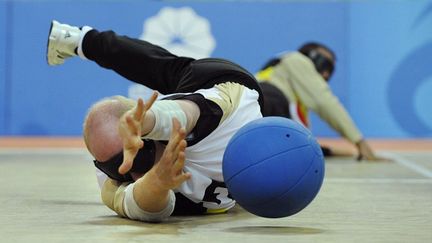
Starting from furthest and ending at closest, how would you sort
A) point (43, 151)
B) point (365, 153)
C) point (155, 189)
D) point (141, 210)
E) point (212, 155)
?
point (43, 151) → point (365, 153) → point (212, 155) → point (141, 210) → point (155, 189)

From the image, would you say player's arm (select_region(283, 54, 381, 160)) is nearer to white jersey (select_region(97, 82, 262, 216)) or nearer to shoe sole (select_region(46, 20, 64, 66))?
shoe sole (select_region(46, 20, 64, 66))

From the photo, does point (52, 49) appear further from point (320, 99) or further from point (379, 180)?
point (320, 99)

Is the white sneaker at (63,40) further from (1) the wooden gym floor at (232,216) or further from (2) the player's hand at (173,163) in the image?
(2) the player's hand at (173,163)

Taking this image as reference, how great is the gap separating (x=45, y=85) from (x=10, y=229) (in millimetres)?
5887

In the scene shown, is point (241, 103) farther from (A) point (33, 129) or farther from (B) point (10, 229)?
(A) point (33, 129)

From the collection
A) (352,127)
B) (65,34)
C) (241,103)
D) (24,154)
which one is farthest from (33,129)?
(241,103)

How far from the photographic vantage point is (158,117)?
2.61 meters

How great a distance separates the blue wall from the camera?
8281 mm

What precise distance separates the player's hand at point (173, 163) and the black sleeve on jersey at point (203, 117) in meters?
0.27

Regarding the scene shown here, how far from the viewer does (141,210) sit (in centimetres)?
282

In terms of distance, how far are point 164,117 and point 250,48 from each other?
589 centimetres

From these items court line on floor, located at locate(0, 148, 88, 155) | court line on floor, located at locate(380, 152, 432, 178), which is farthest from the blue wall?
court line on floor, located at locate(380, 152, 432, 178)

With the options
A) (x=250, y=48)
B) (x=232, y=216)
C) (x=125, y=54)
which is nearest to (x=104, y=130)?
(x=232, y=216)

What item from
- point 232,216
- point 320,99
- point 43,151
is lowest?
point 43,151
